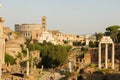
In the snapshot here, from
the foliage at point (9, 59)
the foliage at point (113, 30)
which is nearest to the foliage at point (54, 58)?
the foliage at point (9, 59)

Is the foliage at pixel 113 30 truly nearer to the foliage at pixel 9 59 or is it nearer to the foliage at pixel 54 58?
the foliage at pixel 54 58

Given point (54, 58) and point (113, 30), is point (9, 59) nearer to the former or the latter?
point (54, 58)

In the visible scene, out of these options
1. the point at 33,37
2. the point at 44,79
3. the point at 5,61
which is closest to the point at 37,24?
the point at 33,37

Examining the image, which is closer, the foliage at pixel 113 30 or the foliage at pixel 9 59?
the foliage at pixel 9 59

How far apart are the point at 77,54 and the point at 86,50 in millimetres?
1986

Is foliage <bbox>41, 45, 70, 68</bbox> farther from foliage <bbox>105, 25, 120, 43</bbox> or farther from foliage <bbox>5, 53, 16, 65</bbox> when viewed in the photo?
foliage <bbox>105, 25, 120, 43</bbox>

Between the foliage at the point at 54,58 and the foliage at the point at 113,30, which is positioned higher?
the foliage at the point at 113,30

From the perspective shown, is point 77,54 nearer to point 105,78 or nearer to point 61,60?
point 61,60

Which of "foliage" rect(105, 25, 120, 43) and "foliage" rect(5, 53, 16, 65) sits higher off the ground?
"foliage" rect(105, 25, 120, 43)

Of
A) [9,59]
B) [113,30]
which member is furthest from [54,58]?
[113,30]

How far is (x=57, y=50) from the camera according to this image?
7069 centimetres

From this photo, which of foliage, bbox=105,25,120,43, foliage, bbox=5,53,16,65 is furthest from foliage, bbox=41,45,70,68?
foliage, bbox=105,25,120,43

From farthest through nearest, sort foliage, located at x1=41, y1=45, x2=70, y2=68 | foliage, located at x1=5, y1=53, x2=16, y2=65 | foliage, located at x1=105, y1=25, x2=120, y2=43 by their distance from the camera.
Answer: foliage, located at x1=105, y1=25, x2=120, y2=43, foliage, located at x1=41, y1=45, x2=70, y2=68, foliage, located at x1=5, y1=53, x2=16, y2=65

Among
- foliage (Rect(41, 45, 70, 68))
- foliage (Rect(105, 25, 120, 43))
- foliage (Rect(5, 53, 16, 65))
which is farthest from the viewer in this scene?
foliage (Rect(105, 25, 120, 43))
